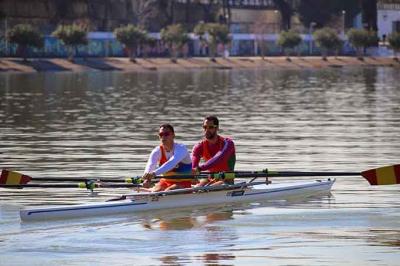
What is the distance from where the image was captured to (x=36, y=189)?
2620 centimetres

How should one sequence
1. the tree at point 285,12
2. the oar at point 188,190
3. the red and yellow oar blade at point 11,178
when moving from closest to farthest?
the oar at point 188,190, the red and yellow oar blade at point 11,178, the tree at point 285,12

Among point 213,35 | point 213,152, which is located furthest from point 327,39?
point 213,152

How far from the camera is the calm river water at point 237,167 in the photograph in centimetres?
1862

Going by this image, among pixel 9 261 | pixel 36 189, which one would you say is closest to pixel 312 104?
pixel 36 189

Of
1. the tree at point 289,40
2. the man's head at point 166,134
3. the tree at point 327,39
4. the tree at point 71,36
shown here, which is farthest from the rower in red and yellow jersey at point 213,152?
the tree at point 289,40

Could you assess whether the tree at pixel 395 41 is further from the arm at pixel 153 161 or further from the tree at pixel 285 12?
the arm at pixel 153 161

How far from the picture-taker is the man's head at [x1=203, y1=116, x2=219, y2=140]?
23.5m

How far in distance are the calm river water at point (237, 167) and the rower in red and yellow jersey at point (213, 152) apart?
2.80ft

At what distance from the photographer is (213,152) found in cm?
2381

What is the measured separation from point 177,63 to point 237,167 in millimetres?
118792

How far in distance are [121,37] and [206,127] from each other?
127753 mm

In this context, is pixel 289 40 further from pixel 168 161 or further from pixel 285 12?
pixel 168 161

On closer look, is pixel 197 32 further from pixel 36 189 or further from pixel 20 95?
pixel 36 189

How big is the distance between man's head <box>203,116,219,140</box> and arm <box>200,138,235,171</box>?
0.27 meters
